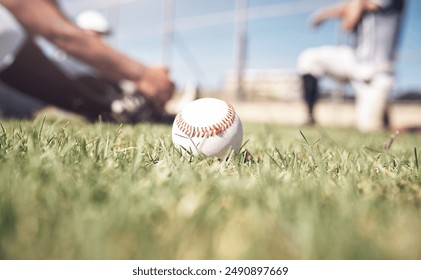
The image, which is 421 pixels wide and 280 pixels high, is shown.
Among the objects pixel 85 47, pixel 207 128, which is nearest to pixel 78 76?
pixel 85 47

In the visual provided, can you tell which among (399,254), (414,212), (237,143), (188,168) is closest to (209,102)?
(237,143)

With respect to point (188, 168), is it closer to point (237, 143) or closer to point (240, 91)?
point (237, 143)

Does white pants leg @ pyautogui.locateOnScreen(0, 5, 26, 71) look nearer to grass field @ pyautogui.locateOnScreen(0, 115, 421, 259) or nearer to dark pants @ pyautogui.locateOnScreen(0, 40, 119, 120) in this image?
dark pants @ pyautogui.locateOnScreen(0, 40, 119, 120)

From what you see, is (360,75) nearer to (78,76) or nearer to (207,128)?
(78,76)

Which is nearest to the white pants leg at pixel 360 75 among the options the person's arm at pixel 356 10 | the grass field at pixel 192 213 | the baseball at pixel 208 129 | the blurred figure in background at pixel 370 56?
the blurred figure in background at pixel 370 56

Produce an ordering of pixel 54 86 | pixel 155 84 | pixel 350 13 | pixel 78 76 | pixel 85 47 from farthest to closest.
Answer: pixel 350 13
pixel 78 76
pixel 54 86
pixel 155 84
pixel 85 47

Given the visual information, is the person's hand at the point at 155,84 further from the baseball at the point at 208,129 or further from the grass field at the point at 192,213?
the grass field at the point at 192,213
